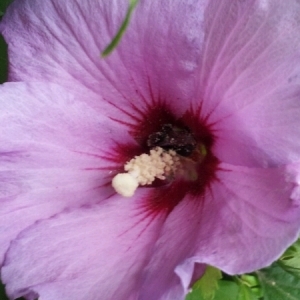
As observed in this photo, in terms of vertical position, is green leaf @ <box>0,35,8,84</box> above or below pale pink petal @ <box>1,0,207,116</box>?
below

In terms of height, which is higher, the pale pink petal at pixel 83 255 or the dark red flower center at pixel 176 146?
the dark red flower center at pixel 176 146

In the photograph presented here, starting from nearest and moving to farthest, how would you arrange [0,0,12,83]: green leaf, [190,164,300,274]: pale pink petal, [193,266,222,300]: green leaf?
[190,164,300,274]: pale pink petal
[193,266,222,300]: green leaf
[0,0,12,83]: green leaf

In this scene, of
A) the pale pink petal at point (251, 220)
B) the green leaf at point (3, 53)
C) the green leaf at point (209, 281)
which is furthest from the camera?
the green leaf at point (3, 53)

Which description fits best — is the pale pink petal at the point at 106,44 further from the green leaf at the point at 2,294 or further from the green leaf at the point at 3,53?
the green leaf at the point at 2,294

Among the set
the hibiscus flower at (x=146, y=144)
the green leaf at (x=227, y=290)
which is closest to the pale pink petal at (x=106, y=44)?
the hibiscus flower at (x=146, y=144)

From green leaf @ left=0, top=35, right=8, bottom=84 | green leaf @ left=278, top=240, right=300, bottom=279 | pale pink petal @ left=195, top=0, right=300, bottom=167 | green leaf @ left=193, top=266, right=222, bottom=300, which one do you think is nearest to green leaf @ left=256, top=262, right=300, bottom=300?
green leaf @ left=278, top=240, right=300, bottom=279

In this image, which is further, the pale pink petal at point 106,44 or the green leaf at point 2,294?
the green leaf at point 2,294

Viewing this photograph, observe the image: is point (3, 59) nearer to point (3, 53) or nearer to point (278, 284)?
point (3, 53)

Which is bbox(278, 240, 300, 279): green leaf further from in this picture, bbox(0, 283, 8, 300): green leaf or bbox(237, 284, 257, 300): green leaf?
bbox(0, 283, 8, 300): green leaf
